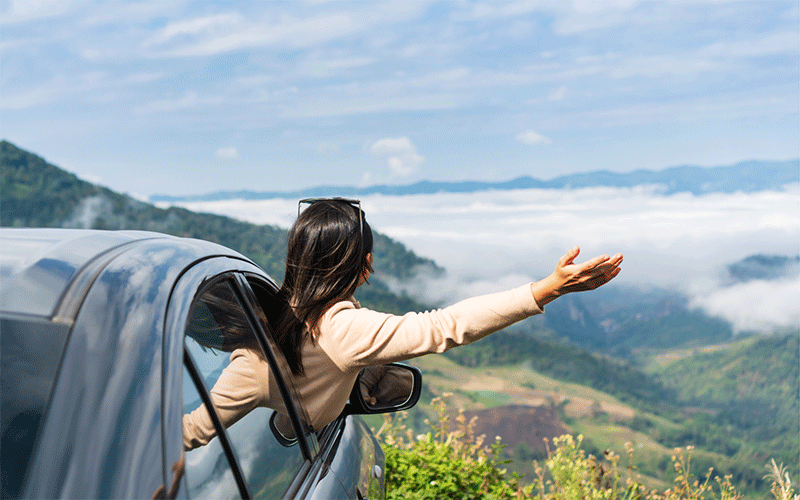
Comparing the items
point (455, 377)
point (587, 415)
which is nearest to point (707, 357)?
point (587, 415)

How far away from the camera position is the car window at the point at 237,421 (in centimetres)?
127

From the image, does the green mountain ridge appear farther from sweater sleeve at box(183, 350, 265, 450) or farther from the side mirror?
sweater sleeve at box(183, 350, 265, 450)

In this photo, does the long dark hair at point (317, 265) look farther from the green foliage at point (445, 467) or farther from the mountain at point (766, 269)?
the mountain at point (766, 269)

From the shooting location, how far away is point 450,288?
116375 mm

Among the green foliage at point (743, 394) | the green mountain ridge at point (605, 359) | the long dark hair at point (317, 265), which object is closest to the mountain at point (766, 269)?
the green mountain ridge at point (605, 359)

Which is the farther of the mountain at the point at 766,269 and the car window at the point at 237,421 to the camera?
the mountain at the point at 766,269

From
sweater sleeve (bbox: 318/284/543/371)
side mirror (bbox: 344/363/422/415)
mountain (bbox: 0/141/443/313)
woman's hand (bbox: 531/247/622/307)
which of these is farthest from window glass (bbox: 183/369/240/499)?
mountain (bbox: 0/141/443/313)

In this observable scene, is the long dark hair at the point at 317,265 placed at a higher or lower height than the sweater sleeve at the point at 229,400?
higher

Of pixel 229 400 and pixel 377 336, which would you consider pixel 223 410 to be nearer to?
pixel 229 400

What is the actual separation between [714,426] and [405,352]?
95.5 metres

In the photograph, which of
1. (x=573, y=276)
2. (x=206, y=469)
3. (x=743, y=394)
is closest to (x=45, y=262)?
(x=206, y=469)

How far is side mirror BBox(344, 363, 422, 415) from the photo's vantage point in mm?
2529

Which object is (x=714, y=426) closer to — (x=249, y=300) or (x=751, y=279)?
(x=249, y=300)

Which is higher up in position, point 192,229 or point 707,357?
point 192,229
